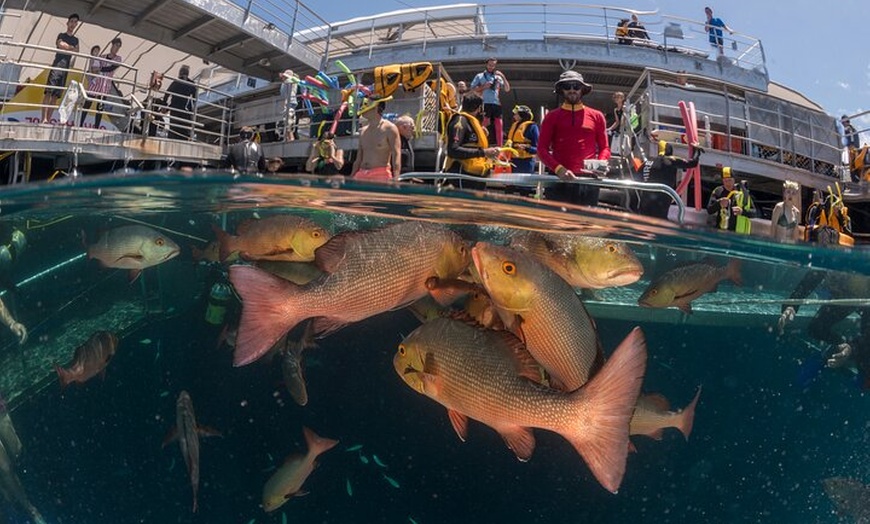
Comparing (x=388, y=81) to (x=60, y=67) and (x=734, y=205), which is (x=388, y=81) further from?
(x=734, y=205)

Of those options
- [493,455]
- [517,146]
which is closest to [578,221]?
[493,455]

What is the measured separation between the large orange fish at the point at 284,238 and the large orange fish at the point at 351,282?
38 centimetres

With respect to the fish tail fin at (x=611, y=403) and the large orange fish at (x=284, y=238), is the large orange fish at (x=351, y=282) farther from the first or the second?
the fish tail fin at (x=611, y=403)

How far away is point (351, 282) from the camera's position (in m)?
3.08

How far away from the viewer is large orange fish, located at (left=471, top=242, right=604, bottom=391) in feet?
9.30

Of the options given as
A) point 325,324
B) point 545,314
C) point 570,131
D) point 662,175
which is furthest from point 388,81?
point 545,314

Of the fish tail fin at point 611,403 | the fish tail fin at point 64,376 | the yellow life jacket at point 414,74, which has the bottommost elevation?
the fish tail fin at point 64,376

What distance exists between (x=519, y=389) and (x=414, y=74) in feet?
31.5

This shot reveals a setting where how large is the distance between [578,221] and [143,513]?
4.22m

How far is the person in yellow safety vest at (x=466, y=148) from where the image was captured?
21.6ft

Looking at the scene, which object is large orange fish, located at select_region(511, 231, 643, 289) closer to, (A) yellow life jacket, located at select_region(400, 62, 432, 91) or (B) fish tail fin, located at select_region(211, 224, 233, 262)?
(B) fish tail fin, located at select_region(211, 224, 233, 262)

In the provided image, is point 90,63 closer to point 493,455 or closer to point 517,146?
point 517,146

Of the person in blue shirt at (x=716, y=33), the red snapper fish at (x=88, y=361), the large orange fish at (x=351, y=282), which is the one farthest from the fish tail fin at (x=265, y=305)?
the person in blue shirt at (x=716, y=33)

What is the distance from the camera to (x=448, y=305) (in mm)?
3393
